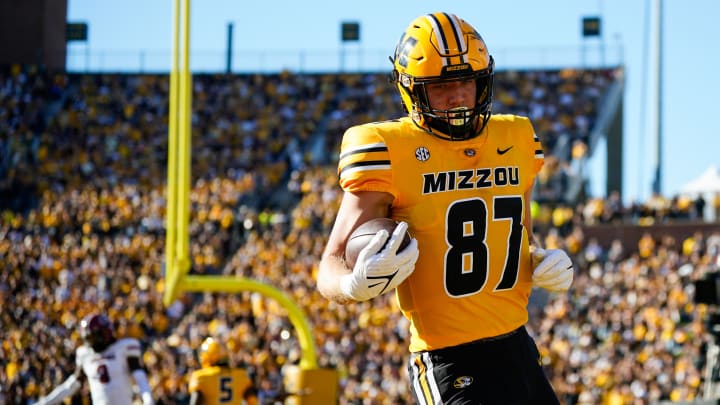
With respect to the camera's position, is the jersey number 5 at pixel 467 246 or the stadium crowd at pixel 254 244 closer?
the jersey number 5 at pixel 467 246

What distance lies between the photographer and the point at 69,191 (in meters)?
24.1

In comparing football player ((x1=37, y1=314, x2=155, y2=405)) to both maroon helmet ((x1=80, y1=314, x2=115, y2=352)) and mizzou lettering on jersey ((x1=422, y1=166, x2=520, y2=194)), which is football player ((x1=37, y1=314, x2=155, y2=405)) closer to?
maroon helmet ((x1=80, y1=314, x2=115, y2=352))

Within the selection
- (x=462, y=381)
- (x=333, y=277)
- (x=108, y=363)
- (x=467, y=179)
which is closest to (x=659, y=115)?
(x=108, y=363)

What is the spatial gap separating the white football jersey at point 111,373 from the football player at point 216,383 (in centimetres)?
73

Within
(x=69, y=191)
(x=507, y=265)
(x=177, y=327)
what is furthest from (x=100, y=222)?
(x=507, y=265)

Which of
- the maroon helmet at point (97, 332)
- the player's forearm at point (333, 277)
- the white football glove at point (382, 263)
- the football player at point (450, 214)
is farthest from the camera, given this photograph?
the maroon helmet at point (97, 332)

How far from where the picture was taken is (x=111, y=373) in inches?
294

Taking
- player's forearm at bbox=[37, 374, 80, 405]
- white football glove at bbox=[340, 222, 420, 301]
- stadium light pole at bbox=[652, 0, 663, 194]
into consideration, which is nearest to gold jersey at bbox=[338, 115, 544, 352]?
white football glove at bbox=[340, 222, 420, 301]

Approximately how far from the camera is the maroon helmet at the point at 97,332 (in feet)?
24.5

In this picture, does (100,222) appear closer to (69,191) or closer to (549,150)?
(69,191)

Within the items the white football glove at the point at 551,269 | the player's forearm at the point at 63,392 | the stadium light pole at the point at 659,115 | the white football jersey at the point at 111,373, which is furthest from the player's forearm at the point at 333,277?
the stadium light pole at the point at 659,115

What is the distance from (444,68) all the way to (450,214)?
47 cm

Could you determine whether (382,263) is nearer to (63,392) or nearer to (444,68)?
(444,68)

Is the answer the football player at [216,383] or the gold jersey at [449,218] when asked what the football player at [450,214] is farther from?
the football player at [216,383]
